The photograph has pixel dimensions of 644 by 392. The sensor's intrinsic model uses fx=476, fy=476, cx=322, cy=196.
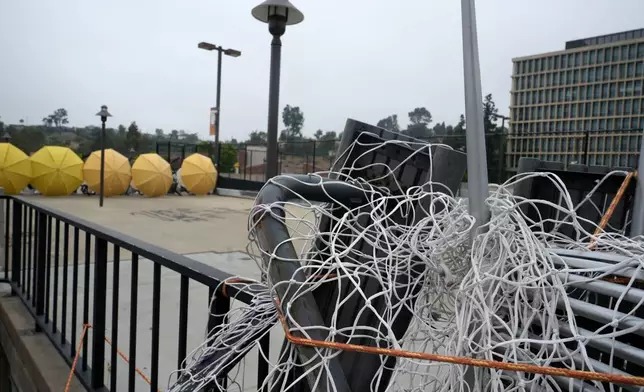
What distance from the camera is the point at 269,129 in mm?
6379

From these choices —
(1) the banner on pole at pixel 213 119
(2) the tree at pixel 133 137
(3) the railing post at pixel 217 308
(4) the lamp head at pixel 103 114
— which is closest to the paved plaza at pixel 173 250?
(3) the railing post at pixel 217 308

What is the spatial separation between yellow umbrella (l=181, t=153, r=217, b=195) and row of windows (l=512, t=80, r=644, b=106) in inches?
651

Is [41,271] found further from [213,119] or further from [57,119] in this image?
[57,119]

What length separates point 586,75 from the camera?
9.41 feet

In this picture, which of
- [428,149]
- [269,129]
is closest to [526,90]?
[428,149]

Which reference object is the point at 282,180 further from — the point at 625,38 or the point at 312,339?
the point at 625,38

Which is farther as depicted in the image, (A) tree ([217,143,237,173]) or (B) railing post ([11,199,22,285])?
(A) tree ([217,143,237,173])

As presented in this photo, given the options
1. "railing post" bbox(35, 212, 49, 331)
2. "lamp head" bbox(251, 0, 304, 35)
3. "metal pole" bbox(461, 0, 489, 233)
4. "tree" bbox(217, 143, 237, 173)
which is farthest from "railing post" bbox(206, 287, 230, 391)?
"tree" bbox(217, 143, 237, 173)

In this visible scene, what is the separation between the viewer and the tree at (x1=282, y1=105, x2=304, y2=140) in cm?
2870

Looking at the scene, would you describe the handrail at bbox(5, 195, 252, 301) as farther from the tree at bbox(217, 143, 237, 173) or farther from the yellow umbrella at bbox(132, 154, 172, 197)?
the tree at bbox(217, 143, 237, 173)

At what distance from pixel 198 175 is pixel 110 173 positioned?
126 inches

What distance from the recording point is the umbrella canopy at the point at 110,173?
16.6 meters

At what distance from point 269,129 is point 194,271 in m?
4.94

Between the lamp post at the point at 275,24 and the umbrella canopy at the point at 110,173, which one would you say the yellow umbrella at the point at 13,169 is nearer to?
the umbrella canopy at the point at 110,173
